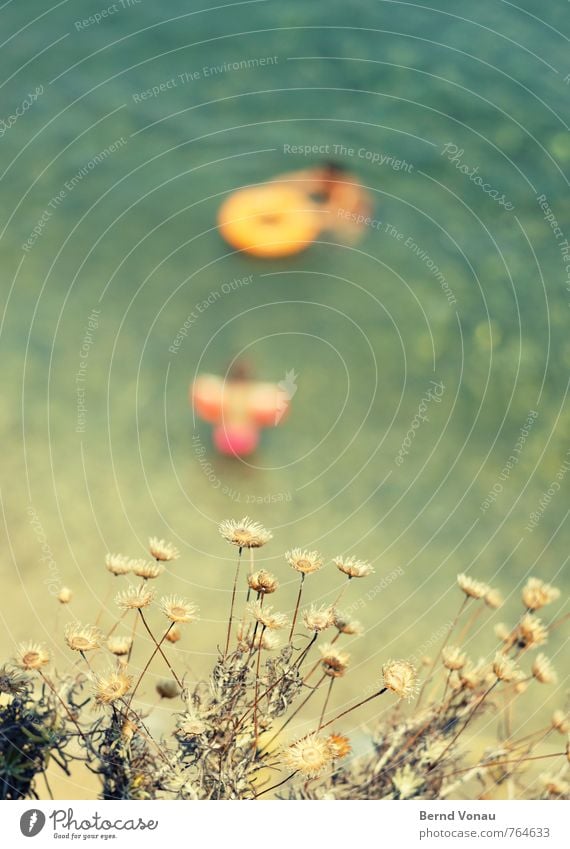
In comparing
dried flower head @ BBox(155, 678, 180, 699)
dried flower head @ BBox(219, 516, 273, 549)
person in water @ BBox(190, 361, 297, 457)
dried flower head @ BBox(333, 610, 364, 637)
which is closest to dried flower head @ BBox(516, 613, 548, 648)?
dried flower head @ BBox(333, 610, 364, 637)

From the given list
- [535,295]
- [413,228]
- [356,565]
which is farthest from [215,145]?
[356,565]

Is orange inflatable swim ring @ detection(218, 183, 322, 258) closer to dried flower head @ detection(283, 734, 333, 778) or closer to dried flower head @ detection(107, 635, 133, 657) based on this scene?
dried flower head @ detection(107, 635, 133, 657)

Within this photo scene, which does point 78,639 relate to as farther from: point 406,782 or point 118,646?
point 406,782

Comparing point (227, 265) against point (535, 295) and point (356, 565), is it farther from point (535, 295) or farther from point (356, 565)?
point (356, 565)

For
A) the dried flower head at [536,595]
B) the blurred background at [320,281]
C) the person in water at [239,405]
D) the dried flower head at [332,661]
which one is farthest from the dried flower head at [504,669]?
the person in water at [239,405]

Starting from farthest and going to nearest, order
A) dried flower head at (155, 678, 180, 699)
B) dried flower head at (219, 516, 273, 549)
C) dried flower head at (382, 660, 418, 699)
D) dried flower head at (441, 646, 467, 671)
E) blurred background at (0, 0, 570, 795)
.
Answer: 1. blurred background at (0, 0, 570, 795)
2. dried flower head at (155, 678, 180, 699)
3. dried flower head at (441, 646, 467, 671)
4. dried flower head at (219, 516, 273, 549)
5. dried flower head at (382, 660, 418, 699)

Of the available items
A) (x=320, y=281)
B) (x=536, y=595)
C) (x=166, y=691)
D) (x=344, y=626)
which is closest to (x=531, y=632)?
(x=536, y=595)
